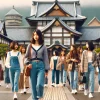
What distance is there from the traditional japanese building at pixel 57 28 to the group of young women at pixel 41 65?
2899 centimetres

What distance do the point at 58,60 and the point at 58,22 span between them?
101 feet

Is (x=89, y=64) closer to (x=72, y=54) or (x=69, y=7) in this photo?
(x=72, y=54)

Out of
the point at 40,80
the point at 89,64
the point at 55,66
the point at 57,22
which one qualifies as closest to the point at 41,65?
the point at 40,80

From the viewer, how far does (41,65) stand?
6527 mm

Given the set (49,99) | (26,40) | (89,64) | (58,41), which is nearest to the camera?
(49,99)

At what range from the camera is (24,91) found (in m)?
10.6

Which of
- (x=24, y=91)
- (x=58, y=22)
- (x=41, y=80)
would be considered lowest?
(x=24, y=91)

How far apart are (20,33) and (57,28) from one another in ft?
28.2

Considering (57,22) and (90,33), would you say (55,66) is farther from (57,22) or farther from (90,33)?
(90,33)

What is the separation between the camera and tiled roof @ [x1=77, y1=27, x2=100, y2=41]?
161 ft

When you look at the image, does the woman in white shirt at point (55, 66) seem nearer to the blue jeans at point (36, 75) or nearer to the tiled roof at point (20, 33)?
the blue jeans at point (36, 75)

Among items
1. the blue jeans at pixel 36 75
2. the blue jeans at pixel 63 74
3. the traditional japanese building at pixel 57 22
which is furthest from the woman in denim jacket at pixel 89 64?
the traditional japanese building at pixel 57 22

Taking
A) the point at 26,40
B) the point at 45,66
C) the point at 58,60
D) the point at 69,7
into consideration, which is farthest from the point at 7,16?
the point at 45,66

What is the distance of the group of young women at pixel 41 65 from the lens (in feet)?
21.3
